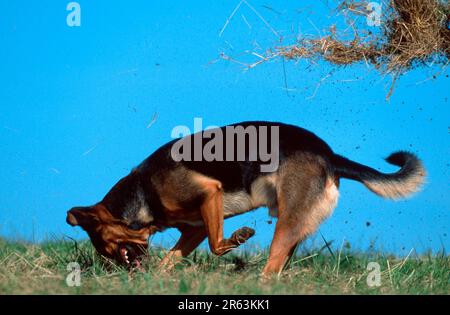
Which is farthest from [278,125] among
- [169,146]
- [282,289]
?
[282,289]

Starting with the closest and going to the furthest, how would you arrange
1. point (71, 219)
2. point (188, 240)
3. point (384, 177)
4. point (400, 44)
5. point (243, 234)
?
point (243, 234), point (71, 219), point (384, 177), point (188, 240), point (400, 44)

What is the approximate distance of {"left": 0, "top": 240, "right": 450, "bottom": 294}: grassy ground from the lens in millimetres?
5480

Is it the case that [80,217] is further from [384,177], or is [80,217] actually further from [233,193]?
[384,177]

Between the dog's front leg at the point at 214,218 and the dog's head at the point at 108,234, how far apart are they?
86 cm

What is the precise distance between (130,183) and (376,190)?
2.75 m

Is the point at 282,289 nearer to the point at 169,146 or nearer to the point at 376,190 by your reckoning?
the point at 376,190

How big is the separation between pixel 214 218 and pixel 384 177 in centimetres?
190

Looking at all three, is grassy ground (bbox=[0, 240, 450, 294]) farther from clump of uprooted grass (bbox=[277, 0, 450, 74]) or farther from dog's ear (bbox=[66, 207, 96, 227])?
clump of uprooted grass (bbox=[277, 0, 450, 74])

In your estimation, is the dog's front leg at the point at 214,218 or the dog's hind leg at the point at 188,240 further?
the dog's hind leg at the point at 188,240

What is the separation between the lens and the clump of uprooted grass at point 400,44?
8109mm

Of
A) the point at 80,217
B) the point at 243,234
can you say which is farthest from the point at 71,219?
the point at 243,234

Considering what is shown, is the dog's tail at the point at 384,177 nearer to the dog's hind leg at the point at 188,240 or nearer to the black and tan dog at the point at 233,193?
the black and tan dog at the point at 233,193

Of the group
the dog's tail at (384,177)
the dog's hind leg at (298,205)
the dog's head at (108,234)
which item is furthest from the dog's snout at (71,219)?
the dog's tail at (384,177)

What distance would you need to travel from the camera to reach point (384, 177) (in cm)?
694
